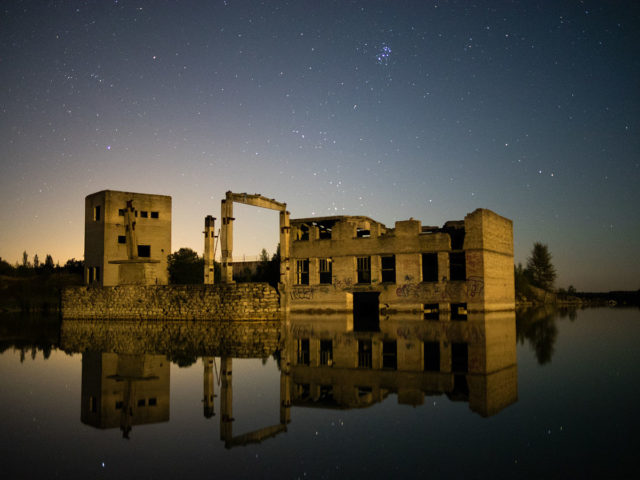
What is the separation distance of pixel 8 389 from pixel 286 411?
18.5 feet

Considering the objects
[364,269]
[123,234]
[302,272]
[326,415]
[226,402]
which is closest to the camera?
[326,415]

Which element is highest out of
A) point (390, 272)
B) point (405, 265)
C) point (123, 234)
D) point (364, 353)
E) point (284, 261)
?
point (123, 234)

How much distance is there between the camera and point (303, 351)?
45.5ft

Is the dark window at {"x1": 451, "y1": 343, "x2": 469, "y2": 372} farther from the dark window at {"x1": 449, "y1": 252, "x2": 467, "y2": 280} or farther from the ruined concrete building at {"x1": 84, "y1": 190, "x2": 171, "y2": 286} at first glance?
the ruined concrete building at {"x1": 84, "y1": 190, "x2": 171, "y2": 286}

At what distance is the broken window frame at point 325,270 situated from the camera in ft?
124

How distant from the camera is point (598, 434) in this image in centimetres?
550

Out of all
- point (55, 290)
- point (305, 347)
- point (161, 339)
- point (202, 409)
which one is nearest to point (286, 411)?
point (202, 409)

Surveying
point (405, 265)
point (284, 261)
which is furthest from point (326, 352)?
point (405, 265)

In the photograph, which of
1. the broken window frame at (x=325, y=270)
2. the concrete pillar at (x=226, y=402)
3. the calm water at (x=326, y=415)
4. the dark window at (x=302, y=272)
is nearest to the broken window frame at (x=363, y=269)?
the broken window frame at (x=325, y=270)

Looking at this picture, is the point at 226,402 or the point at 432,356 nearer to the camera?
the point at 226,402

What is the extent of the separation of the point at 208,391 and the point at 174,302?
2229 centimetres

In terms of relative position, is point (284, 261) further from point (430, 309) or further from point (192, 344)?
point (192, 344)

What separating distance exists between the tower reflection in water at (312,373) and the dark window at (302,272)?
817 inches

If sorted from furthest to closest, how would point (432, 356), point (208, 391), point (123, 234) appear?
point (123, 234), point (432, 356), point (208, 391)
